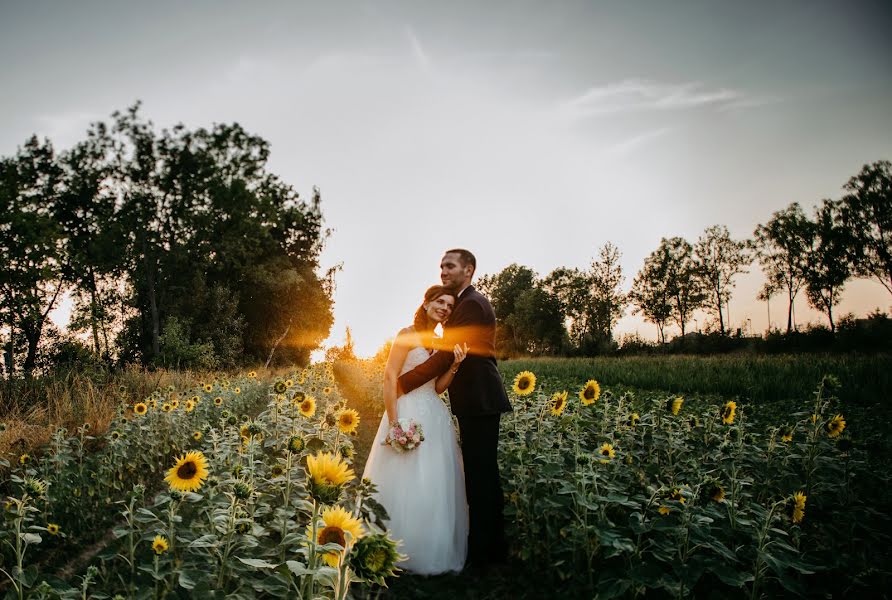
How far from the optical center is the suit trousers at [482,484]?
3.22m

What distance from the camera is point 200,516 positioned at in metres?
3.08

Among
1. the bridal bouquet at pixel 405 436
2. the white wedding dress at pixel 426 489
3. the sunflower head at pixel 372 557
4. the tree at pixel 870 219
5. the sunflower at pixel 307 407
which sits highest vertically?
the tree at pixel 870 219

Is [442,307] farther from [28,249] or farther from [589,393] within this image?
[28,249]

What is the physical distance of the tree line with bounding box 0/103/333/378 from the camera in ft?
66.6

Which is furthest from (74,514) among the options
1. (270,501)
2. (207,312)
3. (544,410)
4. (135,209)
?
(135,209)

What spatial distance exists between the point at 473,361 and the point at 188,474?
73.7 inches

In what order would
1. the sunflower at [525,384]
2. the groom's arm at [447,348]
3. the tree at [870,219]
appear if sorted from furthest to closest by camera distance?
the tree at [870,219] → the sunflower at [525,384] → the groom's arm at [447,348]

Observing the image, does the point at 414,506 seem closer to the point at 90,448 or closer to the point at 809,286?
the point at 90,448

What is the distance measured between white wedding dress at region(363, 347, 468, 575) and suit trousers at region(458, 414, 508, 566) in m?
0.16

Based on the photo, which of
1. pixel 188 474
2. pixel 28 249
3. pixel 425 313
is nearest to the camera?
pixel 188 474

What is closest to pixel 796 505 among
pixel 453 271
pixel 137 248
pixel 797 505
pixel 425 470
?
pixel 797 505

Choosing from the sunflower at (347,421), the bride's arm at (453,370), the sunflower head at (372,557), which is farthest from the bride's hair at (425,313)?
the sunflower head at (372,557)

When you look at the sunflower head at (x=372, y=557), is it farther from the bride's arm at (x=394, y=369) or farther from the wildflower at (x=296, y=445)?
the bride's arm at (x=394, y=369)

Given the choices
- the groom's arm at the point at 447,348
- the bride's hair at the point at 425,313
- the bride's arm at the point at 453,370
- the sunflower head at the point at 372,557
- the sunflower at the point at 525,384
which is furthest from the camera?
the sunflower at the point at 525,384
